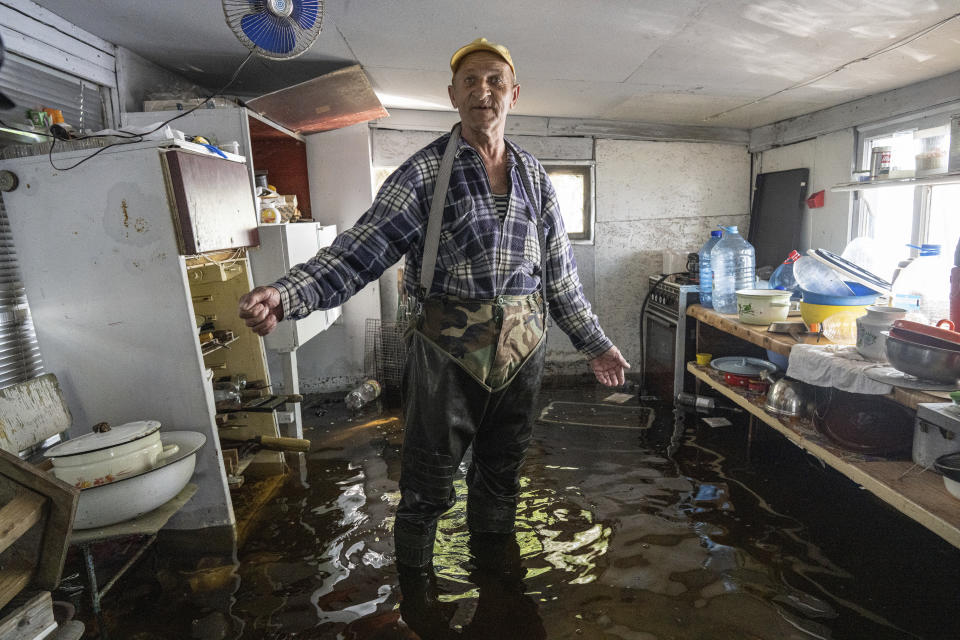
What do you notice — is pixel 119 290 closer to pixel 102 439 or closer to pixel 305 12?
pixel 102 439

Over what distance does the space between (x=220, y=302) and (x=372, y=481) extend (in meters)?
1.48

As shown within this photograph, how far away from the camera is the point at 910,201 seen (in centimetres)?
407

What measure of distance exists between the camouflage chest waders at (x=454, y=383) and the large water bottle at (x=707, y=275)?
265cm

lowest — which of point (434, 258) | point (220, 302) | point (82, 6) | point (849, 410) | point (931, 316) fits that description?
point (849, 410)

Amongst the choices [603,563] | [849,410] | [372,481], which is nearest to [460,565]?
[603,563]

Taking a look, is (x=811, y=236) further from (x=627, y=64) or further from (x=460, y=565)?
(x=460, y=565)

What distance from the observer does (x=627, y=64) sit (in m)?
3.50

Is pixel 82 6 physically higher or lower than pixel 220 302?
higher

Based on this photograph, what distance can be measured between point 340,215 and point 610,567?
4.06 metres

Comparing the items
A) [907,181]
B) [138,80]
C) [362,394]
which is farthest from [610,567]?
[138,80]

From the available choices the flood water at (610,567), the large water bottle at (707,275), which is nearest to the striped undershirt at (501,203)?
the flood water at (610,567)

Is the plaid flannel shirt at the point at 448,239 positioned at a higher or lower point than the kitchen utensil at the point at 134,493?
higher

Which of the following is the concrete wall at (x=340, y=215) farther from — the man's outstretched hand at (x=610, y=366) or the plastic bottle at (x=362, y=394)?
the man's outstretched hand at (x=610, y=366)

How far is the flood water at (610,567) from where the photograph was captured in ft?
6.70
